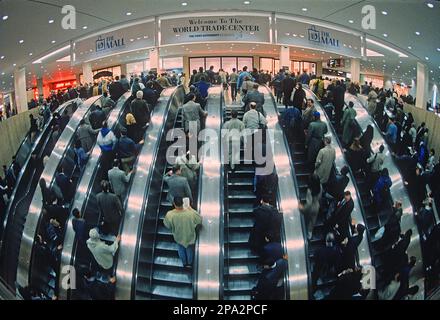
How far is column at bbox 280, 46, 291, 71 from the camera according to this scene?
7581 millimetres

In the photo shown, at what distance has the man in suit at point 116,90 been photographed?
21.6 feet

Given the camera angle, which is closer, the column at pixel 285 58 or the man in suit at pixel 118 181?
the man in suit at pixel 118 181

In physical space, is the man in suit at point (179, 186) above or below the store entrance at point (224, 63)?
below

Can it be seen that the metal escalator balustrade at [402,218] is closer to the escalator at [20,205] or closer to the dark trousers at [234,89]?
the dark trousers at [234,89]

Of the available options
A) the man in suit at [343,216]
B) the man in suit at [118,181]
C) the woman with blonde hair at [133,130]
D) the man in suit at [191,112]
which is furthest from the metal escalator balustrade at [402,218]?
the woman with blonde hair at [133,130]

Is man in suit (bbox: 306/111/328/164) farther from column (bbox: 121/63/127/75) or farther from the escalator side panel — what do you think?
column (bbox: 121/63/127/75)

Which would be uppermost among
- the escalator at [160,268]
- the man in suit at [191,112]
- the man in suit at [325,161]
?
the man in suit at [191,112]

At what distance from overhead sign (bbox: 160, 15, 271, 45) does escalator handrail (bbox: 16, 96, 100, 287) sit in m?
2.43

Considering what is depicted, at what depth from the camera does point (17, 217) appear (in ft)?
14.5

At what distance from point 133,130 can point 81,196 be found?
1.62 metres

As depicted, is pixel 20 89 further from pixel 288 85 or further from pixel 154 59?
pixel 288 85

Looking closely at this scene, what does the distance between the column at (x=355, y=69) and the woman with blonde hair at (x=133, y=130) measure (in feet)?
11.7

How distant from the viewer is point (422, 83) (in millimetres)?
4137

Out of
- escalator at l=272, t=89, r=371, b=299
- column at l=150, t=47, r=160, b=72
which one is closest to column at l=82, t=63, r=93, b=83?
column at l=150, t=47, r=160, b=72
